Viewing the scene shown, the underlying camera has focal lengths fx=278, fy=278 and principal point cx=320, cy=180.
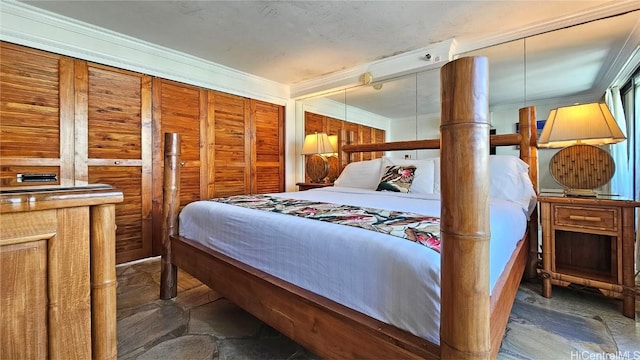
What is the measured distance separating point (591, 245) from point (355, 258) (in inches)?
89.2

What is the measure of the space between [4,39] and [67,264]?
3013 mm

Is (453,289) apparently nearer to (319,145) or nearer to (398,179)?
(398,179)

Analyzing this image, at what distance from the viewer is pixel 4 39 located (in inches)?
90.2

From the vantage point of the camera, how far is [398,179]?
106 inches

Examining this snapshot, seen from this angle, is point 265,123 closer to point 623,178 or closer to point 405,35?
point 405,35

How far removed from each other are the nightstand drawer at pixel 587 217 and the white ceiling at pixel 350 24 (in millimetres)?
1297

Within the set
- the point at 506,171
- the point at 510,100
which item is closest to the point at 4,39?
the point at 506,171

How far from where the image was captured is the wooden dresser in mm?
513

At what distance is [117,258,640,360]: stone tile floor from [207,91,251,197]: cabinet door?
Answer: 1.82 m

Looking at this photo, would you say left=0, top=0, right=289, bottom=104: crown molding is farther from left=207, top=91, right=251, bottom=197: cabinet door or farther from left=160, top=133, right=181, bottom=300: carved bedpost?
left=160, top=133, right=181, bottom=300: carved bedpost

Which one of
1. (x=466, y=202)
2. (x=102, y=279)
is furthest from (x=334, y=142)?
(x=102, y=279)

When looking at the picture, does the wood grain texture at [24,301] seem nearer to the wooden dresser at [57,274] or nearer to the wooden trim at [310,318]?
the wooden dresser at [57,274]

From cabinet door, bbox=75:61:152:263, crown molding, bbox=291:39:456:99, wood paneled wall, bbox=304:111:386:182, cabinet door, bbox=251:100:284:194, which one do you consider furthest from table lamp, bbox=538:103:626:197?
cabinet door, bbox=75:61:152:263

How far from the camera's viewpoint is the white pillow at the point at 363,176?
3.11 m
